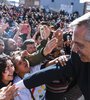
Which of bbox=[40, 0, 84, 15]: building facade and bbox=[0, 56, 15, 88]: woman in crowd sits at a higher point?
bbox=[0, 56, 15, 88]: woman in crowd

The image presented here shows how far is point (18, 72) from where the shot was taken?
1630mm

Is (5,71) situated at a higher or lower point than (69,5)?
higher

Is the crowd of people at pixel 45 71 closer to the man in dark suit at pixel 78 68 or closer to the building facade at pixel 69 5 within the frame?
the man in dark suit at pixel 78 68

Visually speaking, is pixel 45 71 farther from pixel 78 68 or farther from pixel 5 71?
pixel 5 71

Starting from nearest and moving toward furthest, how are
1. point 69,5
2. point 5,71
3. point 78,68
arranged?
point 78,68 < point 5,71 < point 69,5

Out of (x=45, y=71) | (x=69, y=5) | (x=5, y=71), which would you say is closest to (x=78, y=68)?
(x=45, y=71)

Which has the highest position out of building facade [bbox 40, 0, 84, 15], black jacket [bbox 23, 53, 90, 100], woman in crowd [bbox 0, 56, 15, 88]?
black jacket [bbox 23, 53, 90, 100]

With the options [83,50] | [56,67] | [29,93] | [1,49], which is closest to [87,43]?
[83,50]

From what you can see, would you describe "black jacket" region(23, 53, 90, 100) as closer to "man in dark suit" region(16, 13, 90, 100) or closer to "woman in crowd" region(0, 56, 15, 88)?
"man in dark suit" region(16, 13, 90, 100)

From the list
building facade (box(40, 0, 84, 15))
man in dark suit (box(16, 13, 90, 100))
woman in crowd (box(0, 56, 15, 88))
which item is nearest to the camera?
man in dark suit (box(16, 13, 90, 100))

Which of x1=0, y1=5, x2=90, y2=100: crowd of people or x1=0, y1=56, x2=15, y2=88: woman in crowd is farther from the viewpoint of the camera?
x1=0, y1=56, x2=15, y2=88: woman in crowd

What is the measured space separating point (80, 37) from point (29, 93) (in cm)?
87

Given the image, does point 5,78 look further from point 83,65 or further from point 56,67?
point 83,65

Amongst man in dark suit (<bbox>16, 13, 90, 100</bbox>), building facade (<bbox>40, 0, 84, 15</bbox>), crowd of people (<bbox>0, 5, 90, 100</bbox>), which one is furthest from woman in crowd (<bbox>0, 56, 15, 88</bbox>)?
building facade (<bbox>40, 0, 84, 15</bbox>)
